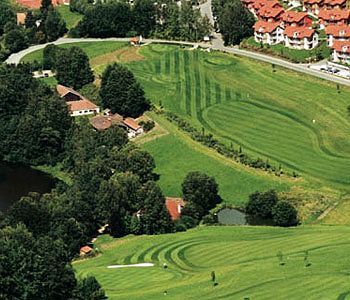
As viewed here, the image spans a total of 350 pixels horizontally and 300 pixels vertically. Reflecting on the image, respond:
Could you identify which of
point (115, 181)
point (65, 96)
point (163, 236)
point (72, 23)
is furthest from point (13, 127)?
point (72, 23)

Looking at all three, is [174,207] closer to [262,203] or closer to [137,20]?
[262,203]

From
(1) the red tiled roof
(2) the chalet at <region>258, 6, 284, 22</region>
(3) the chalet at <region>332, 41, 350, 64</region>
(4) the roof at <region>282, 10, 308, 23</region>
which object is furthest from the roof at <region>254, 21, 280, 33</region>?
(3) the chalet at <region>332, 41, 350, 64</region>

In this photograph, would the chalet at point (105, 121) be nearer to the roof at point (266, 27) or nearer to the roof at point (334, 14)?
the roof at point (266, 27)

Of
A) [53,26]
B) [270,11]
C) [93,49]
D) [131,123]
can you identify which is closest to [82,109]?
[131,123]

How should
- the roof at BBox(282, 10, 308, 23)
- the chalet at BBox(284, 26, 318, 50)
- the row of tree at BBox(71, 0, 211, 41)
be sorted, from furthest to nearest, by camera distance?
the row of tree at BBox(71, 0, 211, 41) < the roof at BBox(282, 10, 308, 23) < the chalet at BBox(284, 26, 318, 50)

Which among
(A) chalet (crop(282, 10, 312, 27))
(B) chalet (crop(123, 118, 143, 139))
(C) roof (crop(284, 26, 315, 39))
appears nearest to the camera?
(B) chalet (crop(123, 118, 143, 139))

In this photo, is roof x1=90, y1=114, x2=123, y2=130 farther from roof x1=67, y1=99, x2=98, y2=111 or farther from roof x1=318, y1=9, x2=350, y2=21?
roof x1=318, y1=9, x2=350, y2=21
